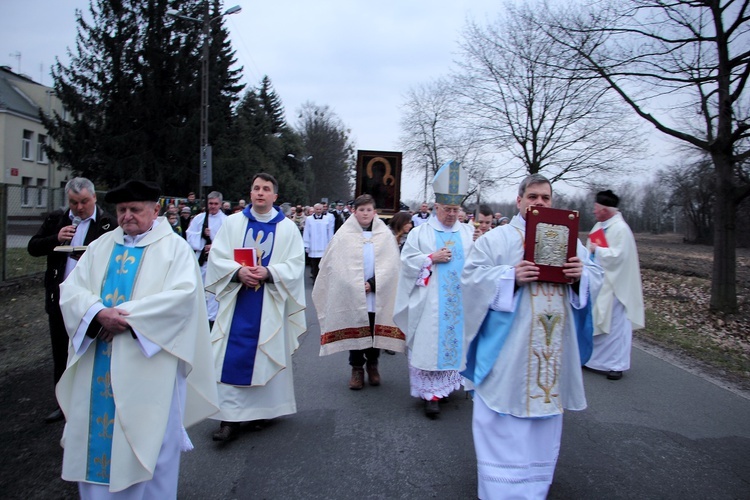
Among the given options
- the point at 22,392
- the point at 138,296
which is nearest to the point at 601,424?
the point at 138,296

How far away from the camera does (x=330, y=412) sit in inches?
202

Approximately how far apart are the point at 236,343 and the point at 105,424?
1693 mm

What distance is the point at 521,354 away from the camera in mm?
3396

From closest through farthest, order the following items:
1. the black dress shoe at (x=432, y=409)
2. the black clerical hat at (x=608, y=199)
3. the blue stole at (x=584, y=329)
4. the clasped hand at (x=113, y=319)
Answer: the clasped hand at (x=113, y=319)
the blue stole at (x=584, y=329)
the black dress shoe at (x=432, y=409)
the black clerical hat at (x=608, y=199)

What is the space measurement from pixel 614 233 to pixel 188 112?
2495 cm

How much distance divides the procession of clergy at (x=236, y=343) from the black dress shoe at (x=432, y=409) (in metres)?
0.01

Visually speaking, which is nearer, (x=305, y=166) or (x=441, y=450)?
(x=441, y=450)

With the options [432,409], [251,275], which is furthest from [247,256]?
[432,409]

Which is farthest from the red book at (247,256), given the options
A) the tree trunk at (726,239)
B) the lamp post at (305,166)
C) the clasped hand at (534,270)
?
the lamp post at (305,166)

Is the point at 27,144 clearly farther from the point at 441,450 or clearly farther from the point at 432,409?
the point at 441,450

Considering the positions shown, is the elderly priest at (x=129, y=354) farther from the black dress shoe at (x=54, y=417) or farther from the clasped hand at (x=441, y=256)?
the clasped hand at (x=441, y=256)

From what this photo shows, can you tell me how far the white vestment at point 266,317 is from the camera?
4590 millimetres

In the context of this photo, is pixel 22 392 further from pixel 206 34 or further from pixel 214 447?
pixel 206 34

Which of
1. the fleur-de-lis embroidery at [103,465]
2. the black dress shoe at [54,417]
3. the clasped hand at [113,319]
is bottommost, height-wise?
the black dress shoe at [54,417]
